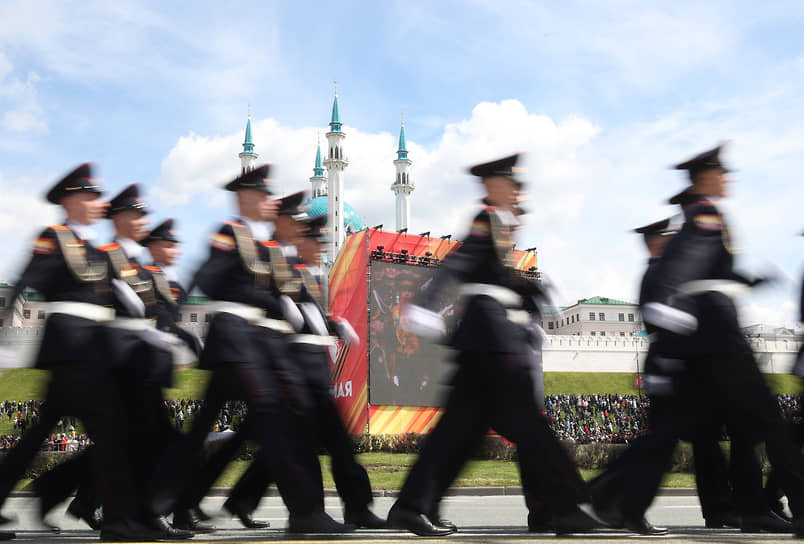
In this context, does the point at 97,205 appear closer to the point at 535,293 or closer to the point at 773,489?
the point at 535,293

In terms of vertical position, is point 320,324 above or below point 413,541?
above

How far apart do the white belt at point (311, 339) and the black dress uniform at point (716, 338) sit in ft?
6.71

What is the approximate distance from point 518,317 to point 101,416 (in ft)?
7.88

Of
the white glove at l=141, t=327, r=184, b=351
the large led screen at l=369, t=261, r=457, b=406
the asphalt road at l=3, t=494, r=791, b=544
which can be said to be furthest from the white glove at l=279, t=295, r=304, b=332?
the large led screen at l=369, t=261, r=457, b=406

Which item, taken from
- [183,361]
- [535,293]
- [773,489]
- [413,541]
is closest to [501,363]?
[535,293]

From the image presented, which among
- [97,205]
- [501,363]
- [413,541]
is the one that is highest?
[97,205]

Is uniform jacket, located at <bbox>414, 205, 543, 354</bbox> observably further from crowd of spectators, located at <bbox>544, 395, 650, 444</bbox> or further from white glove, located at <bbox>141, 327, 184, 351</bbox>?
crowd of spectators, located at <bbox>544, 395, 650, 444</bbox>

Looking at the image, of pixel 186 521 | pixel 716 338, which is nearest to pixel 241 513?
pixel 186 521

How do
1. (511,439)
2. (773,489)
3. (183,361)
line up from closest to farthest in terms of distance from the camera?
(511,439) < (773,489) < (183,361)

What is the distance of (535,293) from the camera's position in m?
5.12

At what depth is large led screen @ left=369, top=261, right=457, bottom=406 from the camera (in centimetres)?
2723

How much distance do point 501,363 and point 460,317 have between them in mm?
381

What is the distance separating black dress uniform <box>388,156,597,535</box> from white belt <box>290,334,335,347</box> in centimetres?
108

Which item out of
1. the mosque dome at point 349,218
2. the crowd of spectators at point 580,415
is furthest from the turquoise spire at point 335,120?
the crowd of spectators at point 580,415
